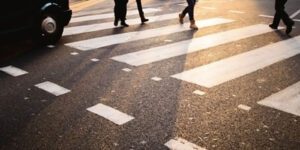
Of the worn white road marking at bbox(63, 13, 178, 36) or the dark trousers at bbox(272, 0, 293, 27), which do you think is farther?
the worn white road marking at bbox(63, 13, 178, 36)

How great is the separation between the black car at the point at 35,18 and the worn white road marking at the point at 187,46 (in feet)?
6.30

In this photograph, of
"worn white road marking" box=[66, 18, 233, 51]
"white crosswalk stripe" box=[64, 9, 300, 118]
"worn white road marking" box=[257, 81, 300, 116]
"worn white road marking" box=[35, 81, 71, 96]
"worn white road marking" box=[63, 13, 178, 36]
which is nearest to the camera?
"worn white road marking" box=[257, 81, 300, 116]

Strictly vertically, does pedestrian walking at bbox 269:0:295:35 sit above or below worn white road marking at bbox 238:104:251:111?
above

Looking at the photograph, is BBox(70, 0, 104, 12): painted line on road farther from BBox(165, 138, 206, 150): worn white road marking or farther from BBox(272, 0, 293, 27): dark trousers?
BBox(165, 138, 206, 150): worn white road marking

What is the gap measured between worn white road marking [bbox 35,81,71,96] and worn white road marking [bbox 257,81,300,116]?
2.72m

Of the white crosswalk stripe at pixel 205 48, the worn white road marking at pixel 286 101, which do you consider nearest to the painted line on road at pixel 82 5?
the white crosswalk stripe at pixel 205 48

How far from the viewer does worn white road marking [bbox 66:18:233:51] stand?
7662 mm

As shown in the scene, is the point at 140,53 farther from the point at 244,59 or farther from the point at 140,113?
the point at 140,113

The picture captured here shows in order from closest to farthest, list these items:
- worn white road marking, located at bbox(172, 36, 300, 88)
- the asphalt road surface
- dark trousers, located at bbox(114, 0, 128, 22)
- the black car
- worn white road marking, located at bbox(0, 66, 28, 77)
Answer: the asphalt road surface < worn white road marking, located at bbox(172, 36, 300, 88) < worn white road marking, located at bbox(0, 66, 28, 77) < the black car < dark trousers, located at bbox(114, 0, 128, 22)

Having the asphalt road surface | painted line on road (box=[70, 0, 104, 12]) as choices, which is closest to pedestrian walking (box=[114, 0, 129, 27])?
the asphalt road surface

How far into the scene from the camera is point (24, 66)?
6289 mm

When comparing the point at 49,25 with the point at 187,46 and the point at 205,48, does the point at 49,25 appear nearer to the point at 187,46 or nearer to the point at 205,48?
the point at 187,46

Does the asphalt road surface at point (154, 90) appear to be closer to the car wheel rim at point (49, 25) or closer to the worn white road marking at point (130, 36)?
the worn white road marking at point (130, 36)

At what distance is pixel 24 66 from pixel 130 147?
341cm
